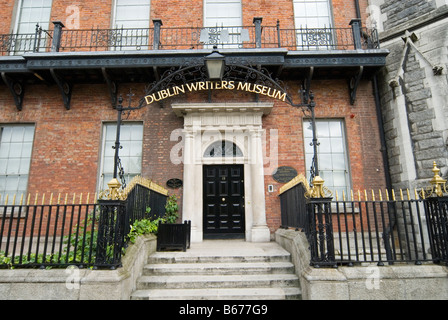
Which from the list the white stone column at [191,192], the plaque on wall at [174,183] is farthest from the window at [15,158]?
the white stone column at [191,192]

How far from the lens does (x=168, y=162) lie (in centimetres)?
862

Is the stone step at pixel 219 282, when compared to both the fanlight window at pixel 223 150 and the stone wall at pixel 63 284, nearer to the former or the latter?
the stone wall at pixel 63 284

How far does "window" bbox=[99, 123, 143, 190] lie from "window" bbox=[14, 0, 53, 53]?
389 centimetres

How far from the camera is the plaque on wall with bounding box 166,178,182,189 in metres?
8.46

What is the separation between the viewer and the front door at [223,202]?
8.54 metres

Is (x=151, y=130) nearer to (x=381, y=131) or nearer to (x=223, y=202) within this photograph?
(x=223, y=202)

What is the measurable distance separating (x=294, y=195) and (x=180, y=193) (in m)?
3.45

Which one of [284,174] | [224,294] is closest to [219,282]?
[224,294]

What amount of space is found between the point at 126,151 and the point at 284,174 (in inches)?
190

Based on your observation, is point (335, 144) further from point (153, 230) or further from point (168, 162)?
point (153, 230)

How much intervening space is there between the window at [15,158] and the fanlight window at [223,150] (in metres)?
5.39

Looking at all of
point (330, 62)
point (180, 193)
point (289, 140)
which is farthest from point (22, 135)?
point (330, 62)

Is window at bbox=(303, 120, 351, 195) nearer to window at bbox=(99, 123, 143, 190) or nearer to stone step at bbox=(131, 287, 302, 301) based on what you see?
stone step at bbox=(131, 287, 302, 301)
